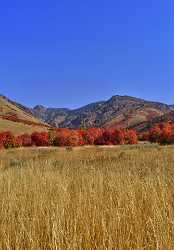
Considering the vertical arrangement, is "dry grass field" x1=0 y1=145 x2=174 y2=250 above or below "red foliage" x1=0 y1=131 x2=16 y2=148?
below

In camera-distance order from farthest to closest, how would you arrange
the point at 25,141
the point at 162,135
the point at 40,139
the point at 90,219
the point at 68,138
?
1. the point at 162,135
2. the point at 25,141
3. the point at 40,139
4. the point at 68,138
5. the point at 90,219

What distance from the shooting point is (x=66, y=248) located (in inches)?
124

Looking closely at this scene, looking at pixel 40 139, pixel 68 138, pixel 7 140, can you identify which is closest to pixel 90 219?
pixel 7 140

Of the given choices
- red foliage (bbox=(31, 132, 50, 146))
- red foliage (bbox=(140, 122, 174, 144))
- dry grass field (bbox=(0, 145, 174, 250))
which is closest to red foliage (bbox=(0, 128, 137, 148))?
red foliage (bbox=(31, 132, 50, 146))

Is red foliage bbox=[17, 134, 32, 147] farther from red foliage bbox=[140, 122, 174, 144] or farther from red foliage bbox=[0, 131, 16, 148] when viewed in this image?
red foliage bbox=[140, 122, 174, 144]

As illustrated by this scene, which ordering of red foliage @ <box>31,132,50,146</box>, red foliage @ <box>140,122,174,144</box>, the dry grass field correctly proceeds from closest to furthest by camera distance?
the dry grass field
red foliage @ <box>31,132,50,146</box>
red foliage @ <box>140,122,174,144</box>

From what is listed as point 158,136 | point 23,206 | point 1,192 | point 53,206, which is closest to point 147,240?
point 53,206

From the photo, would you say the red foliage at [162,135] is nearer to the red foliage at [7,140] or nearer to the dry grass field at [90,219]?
the red foliage at [7,140]

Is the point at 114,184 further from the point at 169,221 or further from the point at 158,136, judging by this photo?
the point at 158,136

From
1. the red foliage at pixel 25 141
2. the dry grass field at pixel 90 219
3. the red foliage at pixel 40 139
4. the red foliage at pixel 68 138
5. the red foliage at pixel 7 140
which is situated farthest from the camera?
the red foliage at pixel 25 141

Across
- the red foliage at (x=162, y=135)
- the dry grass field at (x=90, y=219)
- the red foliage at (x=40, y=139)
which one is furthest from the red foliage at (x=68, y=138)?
the dry grass field at (x=90, y=219)

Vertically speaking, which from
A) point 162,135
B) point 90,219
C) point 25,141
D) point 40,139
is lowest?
point 90,219

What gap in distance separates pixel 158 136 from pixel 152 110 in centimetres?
11310

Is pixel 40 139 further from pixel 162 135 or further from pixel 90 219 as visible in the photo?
pixel 90 219
